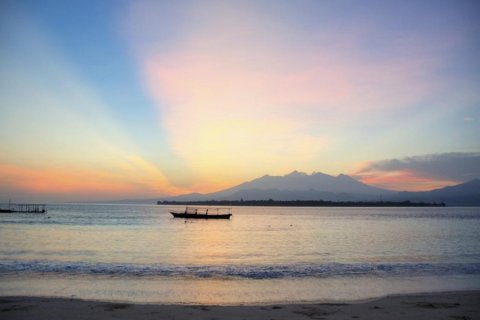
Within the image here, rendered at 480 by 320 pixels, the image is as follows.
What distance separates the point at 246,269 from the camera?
21906mm

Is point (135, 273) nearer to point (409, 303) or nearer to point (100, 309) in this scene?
point (100, 309)

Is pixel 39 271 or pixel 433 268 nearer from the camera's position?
pixel 39 271

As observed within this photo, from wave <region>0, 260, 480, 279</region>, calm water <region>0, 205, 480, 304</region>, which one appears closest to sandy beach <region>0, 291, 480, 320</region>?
calm water <region>0, 205, 480, 304</region>

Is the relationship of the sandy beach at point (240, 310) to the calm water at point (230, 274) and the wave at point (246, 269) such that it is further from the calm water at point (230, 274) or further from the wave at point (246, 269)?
the wave at point (246, 269)

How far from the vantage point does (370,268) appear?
74.1 feet

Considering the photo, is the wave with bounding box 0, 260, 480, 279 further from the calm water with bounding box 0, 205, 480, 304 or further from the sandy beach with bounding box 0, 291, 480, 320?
the sandy beach with bounding box 0, 291, 480, 320

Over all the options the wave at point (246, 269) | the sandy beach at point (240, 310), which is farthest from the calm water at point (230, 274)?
the sandy beach at point (240, 310)

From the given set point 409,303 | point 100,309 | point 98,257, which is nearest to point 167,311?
point 100,309

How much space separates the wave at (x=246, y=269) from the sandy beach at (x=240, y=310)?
23.3ft

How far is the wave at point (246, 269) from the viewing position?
19969mm

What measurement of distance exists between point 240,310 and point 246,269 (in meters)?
10.4

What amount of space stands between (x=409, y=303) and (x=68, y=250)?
2614 centimetres

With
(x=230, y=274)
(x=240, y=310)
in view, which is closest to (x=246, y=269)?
(x=230, y=274)

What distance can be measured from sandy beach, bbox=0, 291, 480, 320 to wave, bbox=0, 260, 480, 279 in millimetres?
7096
